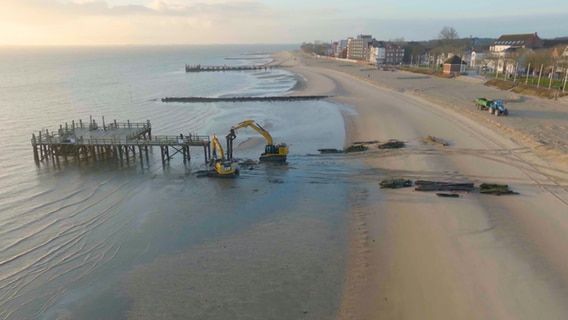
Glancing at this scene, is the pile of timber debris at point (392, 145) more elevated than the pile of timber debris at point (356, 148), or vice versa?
the pile of timber debris at point (392, 145)

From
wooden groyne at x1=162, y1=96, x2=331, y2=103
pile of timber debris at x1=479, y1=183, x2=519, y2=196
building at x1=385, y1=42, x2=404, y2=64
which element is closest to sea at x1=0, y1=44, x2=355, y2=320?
pile of timber debris at x1=479, y1=183, x2=519, y2=196

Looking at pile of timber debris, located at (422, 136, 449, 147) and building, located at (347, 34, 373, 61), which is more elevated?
building, located at (347, 34, 373, 61)

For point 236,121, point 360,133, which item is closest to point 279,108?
point 236,121

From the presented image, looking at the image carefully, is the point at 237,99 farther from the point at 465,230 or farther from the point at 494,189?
the point at 465,230

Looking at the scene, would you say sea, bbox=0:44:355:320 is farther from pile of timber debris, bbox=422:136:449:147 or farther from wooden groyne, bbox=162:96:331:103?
wooden groyne, bbox=162:96:331:103


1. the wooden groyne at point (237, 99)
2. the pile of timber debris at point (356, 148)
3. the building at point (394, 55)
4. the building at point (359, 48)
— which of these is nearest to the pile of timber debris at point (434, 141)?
the pile of timber debris at point (356, 148)

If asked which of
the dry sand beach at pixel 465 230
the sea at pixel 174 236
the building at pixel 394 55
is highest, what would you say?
the building at pixel 394 55

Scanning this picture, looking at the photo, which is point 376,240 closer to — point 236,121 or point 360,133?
point 360,133

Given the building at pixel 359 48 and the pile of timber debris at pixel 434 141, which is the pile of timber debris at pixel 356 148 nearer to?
the pile of timber debris at pixel 434 141
